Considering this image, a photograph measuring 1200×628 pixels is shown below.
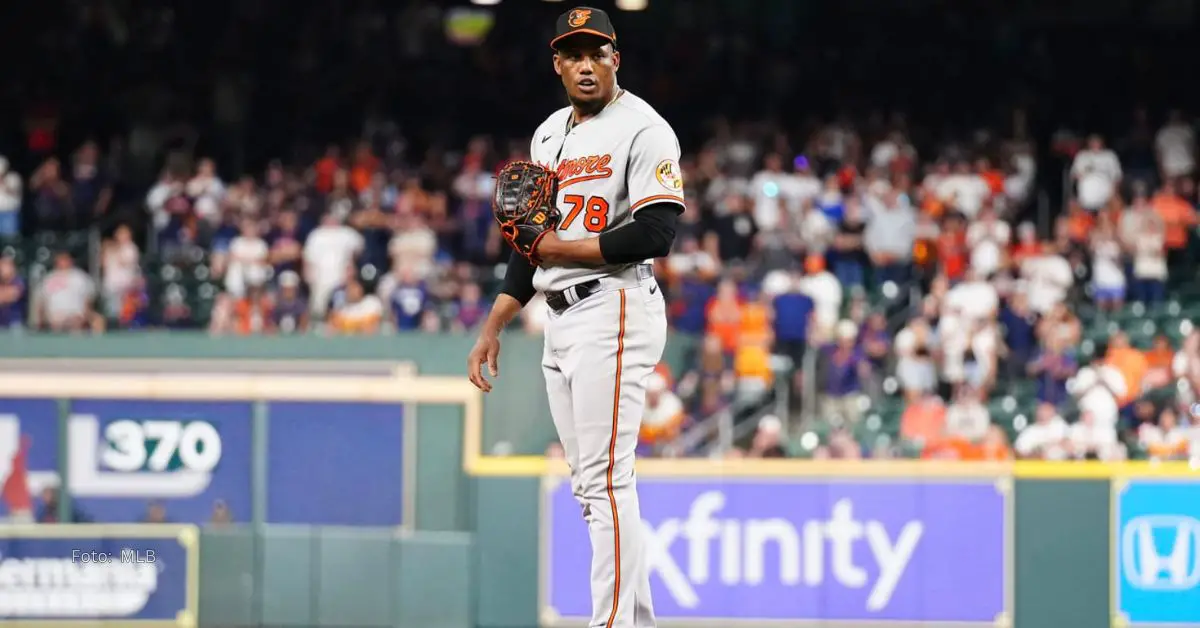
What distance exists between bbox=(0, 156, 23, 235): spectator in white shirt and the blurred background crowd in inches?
1.5

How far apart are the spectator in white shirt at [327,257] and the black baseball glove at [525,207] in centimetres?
853

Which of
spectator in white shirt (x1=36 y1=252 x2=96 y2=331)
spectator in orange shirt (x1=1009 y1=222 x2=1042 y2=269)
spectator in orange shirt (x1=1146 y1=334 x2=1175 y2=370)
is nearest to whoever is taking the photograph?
spectator in orange shirt (x1=1146 y1=334 x2=1175 y2=370)

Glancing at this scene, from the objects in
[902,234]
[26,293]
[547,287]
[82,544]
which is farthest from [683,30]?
[547,287]

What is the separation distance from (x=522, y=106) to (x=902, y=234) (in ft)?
18.7

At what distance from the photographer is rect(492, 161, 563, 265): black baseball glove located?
4.40 m

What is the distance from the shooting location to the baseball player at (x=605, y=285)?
4.35m

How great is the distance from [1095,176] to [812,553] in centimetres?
679

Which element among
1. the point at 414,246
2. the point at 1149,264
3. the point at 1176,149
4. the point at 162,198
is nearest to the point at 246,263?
the point at 414,246

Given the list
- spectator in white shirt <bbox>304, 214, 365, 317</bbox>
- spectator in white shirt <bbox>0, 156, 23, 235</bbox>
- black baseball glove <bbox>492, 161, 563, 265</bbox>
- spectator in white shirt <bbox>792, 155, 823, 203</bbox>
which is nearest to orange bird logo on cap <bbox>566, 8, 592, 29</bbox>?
black baseball glove <bbox>492, 161, 563, 265</bbox>

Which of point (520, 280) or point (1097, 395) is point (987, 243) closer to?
point (1097, 395)

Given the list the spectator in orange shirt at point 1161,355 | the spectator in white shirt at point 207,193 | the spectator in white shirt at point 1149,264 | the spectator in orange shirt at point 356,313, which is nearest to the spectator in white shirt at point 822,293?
the spectator in orange shirt at point 1161,355

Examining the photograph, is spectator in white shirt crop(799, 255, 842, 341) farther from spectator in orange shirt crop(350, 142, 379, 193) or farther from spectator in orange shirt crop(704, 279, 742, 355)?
spectator in orange shirt crop(350, 142, 379, 193)

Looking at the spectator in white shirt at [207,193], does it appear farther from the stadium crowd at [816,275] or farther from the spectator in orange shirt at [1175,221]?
the spectator in orange shirt at [1175,221]

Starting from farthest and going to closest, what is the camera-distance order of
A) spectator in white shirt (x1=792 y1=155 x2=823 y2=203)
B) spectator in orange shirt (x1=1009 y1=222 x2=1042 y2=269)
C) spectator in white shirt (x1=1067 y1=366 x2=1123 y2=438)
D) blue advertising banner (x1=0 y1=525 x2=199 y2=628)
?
1. spectator in white shirt (x1=792 y1=155 x2=823 y2=203)
2. spectator in orange shirt (x1=1009 y1=222 x2=1042 y2=269)
3. spectator in white shirt (x1=1067 y1=366 x2=1123 y2=438)
4. blue advertising banner (x1=0 y1=525 x2=199 y2=628)
